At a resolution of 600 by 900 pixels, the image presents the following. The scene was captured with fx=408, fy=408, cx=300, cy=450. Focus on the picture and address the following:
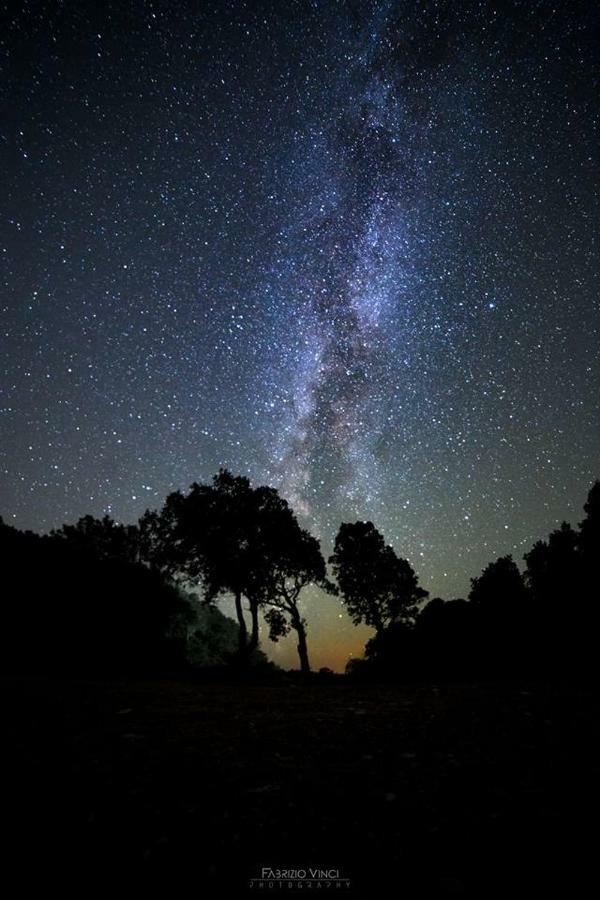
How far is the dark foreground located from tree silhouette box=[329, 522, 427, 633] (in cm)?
2466

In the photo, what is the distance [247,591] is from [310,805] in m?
23.9

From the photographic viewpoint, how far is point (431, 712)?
6.33m

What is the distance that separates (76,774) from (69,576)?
79.2ft

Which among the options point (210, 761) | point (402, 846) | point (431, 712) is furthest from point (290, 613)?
point (402, 846)

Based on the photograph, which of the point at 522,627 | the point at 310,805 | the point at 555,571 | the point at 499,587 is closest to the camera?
the point at 310,805

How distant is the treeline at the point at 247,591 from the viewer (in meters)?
17.1

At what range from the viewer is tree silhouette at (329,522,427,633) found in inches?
1185

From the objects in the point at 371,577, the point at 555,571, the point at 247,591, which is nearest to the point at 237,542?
the point at 247,591

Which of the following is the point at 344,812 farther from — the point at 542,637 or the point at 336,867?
the point at 542,637

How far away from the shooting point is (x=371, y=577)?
98.9 ft

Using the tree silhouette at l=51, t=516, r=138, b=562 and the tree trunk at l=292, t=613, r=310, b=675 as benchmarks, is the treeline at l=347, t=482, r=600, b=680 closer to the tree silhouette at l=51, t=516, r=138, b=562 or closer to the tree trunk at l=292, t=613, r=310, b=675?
the tree trunk at l=292, t=613, r=310, b=675

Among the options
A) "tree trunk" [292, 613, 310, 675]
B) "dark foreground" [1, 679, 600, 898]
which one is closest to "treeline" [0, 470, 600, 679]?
"tree trunk" [292, 613, 310, 675]

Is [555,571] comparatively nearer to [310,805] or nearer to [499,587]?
[499,587]

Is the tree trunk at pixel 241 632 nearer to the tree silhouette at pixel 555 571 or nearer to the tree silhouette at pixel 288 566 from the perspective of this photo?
the tree silhouette at pixel 288 566
